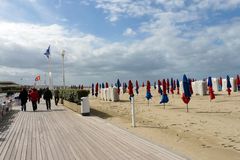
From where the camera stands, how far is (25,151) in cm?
908

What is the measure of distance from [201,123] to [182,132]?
3148 mm

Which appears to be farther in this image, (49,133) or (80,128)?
(80,128)

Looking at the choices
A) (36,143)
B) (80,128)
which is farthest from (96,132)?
(36,143)

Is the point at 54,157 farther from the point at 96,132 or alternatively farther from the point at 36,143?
the point at 96,132

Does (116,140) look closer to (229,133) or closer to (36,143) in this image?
(36,143)

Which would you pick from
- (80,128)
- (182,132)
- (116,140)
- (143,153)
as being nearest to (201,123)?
(182,132)

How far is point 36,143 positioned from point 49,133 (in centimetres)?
217

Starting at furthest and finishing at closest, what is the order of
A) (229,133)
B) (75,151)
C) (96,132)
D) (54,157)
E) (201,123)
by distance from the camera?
(201,123) < (229,133) < (96,132) < (75,151) < (54,157)

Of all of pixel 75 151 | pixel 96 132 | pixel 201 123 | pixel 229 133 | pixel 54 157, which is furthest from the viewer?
pixel 201 123

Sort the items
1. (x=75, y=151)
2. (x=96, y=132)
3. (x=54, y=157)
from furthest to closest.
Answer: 1. (x=96, y=132)
2. (x=75, y=151)
3. (x=54, y=157)

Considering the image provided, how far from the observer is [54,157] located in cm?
819

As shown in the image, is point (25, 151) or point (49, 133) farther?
point (49, 133)

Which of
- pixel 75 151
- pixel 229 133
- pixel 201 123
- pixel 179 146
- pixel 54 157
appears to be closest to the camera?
pixel 54 157

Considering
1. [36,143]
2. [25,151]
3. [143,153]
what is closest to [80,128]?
[36,143]
